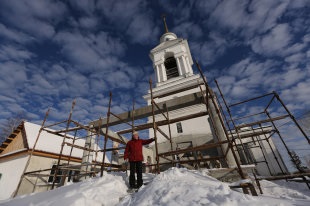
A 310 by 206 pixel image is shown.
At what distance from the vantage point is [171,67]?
23859mm

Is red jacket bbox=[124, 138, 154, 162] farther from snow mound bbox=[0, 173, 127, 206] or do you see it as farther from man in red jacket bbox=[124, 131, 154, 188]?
snow mound bbox=[0, 173, 127, 206]

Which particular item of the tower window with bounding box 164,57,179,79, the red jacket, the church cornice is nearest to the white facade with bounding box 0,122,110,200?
the red jacket

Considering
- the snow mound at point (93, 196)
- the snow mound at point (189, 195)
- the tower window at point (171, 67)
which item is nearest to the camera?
the snow mound at point (189, 195)

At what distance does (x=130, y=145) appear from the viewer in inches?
207

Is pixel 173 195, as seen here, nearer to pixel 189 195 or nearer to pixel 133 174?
pixel 189 195

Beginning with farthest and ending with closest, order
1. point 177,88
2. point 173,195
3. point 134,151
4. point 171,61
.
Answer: point 171,61 → point 177,88 → point 134,151 → point 173,195

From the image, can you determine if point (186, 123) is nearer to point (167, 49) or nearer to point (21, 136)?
point (167, 49)

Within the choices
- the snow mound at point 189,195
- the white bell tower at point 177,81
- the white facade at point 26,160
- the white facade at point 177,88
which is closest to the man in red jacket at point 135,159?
the snow mound at point 189,195

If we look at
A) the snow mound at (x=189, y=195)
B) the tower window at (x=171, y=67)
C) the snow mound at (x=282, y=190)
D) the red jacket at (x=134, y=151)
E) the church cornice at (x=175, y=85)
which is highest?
the tower window at (x=171, y=67)

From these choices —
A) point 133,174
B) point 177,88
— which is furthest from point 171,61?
point 133,174

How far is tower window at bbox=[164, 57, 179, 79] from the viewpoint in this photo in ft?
72.7

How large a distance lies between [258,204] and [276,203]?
0.34m

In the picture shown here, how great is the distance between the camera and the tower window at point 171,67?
22.2 m

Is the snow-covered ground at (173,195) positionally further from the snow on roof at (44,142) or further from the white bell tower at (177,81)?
the white bell tower at (177,81)
